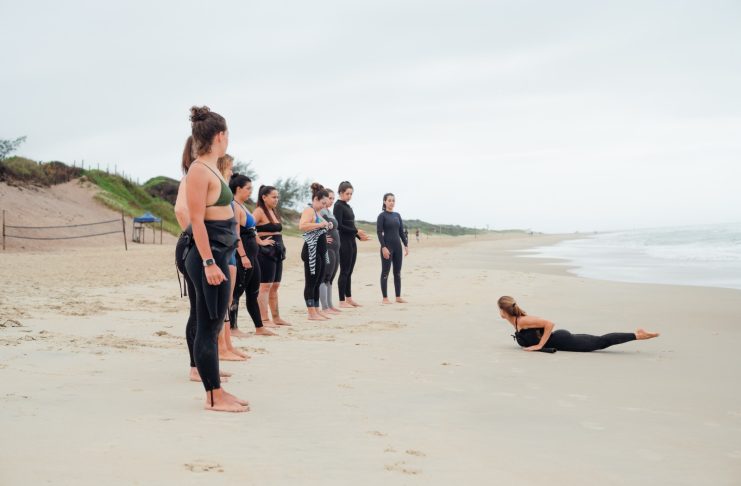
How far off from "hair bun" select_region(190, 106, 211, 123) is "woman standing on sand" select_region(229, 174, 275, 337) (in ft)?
7.63

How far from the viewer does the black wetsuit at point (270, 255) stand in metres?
7.16

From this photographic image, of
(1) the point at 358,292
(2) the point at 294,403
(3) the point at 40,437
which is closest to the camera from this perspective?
(3) the point at 40,437

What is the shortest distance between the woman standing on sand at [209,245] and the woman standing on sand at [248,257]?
2291 mm

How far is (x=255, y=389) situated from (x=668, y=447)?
236 cm

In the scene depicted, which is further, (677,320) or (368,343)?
(677,320)

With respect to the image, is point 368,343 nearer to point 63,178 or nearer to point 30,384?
point 30,384

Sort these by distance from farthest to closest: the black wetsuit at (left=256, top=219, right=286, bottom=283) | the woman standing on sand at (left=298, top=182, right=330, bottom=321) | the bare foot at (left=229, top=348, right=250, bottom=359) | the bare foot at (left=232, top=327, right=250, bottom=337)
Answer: the woman standing on sand at (left=298, top=182, right=330, bottom=321), the black wetsuit at (left=256, top=219, right=286, bottom=283), the bare foot at (left=232, top=327, right=250, bottom=337), the bare foot at (left=229, top=348, right=250, bottom=359)

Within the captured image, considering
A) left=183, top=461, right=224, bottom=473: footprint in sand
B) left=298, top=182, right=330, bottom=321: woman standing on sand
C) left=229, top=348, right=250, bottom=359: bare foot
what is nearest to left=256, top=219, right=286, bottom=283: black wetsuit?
left=298, top=182, right=330, bottom=321: woman standing on sand

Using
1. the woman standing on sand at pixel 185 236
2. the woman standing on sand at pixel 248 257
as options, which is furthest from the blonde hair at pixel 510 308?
the woman standing on sand at pixel 185 236

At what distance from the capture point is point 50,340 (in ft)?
18.0

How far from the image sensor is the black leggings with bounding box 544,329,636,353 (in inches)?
220

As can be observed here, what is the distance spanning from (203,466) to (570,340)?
12.8 ft

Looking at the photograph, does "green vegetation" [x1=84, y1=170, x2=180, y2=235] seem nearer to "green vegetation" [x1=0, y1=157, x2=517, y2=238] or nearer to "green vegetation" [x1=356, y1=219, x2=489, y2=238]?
"green vegetation" [x1=0, y1=157, x2=517, y2=238]

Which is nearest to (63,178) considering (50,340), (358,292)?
(358,292)
